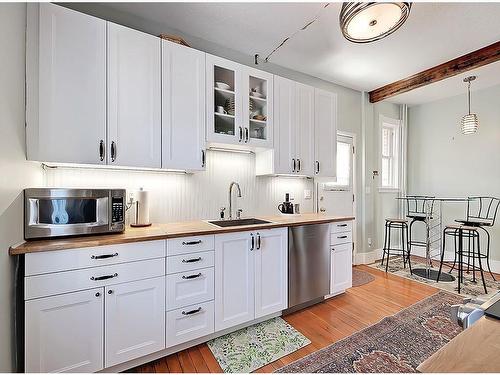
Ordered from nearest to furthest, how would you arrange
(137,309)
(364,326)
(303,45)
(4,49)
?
(4,49) → (137,309) → (364,326) → (303,45)

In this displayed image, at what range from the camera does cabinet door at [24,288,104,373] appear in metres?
1.35

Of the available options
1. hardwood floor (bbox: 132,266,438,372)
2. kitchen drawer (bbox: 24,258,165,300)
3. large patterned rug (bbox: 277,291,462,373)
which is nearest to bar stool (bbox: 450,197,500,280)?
hardwood floor (bbox: 132,266,438,372)

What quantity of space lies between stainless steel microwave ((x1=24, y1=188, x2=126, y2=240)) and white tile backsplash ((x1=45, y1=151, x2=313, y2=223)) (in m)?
0.42

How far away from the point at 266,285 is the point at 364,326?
0.98m

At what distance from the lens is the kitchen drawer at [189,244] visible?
175cm

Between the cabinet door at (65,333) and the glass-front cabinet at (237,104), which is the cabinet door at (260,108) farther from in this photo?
the cabinet door at (65,333)

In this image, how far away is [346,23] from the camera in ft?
5.65

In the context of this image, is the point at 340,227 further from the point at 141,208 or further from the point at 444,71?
the point at 444,71

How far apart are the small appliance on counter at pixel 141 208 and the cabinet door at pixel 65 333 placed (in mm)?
642

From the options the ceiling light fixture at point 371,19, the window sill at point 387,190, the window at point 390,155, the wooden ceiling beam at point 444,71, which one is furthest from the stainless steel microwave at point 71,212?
the window at point 390,155

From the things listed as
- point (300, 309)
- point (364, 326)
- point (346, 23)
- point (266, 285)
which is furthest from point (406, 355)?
point (346, 23)

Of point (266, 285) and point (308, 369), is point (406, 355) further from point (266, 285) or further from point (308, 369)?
point (266, 285)

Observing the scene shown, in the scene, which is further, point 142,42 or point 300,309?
point 300,309

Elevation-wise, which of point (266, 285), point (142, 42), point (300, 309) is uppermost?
point (142, 42)
